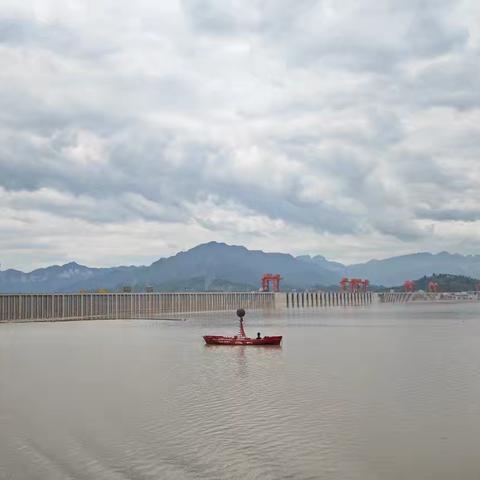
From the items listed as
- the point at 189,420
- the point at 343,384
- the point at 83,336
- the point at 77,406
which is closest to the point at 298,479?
the point at 189,420

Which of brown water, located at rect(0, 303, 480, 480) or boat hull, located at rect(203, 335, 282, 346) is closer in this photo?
brown water, located at rect(0, 303, 480, 480)

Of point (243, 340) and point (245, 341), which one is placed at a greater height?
point (243, 340)

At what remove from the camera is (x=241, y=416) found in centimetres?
4022

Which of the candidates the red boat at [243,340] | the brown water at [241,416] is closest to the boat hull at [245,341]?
the red boat at [243,340]

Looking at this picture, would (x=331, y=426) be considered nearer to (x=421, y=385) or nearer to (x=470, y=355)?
(x=421, y=385)

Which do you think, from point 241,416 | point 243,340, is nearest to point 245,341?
point 243,340

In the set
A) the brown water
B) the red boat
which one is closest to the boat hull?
the red boat

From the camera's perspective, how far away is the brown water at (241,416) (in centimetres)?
2919

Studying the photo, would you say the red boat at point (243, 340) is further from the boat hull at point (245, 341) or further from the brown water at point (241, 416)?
the brown water at point (241, 416)

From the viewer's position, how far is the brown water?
2919 centimetres

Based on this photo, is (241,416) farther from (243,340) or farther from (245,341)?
(243,340)

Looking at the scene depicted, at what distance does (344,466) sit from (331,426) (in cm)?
800

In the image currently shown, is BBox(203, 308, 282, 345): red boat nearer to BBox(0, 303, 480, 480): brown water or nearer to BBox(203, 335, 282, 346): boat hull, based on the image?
BBox(203, 335, 282, 346): boat hull

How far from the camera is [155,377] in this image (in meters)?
59.1
